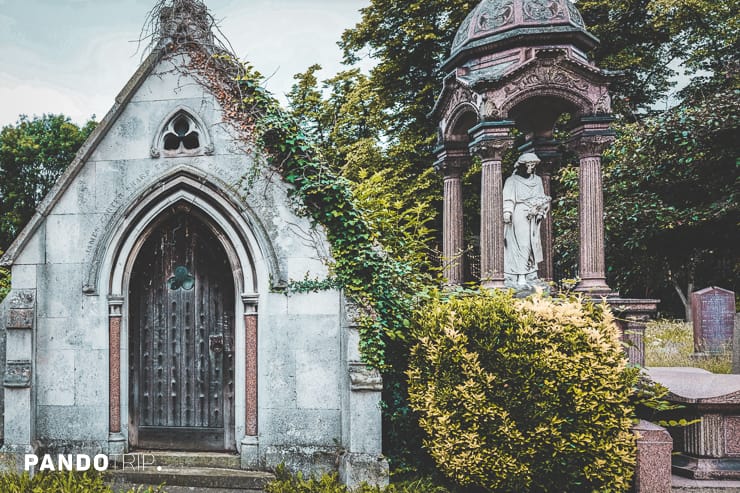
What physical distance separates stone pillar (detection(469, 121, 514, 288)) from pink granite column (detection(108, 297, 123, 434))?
14.9 ft

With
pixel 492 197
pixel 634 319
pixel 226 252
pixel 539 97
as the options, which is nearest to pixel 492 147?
pixel 492 197

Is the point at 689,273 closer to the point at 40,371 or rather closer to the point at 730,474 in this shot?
the point at 730,474

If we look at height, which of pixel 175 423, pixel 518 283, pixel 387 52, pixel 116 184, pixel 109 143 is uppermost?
pixel 387 52

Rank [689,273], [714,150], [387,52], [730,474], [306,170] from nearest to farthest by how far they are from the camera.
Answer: [730,474] < [306,170] < [714,150] < [689,273] < [387,52]

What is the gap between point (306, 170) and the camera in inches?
242

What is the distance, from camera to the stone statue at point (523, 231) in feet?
25.0

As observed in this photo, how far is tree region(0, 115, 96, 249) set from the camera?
30219mm

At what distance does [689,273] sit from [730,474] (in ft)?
42.4

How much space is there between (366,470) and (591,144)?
504 centimetres

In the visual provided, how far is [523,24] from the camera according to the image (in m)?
7.32

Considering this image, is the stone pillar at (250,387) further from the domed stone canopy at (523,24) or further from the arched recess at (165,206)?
the domed stone canopy at (523,24)

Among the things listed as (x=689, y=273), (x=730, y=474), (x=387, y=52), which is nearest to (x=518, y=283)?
(x=730, y=474)

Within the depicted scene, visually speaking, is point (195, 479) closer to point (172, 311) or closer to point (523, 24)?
point (172, 311)

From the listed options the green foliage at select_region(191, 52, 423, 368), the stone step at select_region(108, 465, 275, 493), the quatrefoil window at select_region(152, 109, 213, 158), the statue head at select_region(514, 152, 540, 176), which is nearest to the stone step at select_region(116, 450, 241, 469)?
the stone step at select_region(108, 465, 275, 493)
